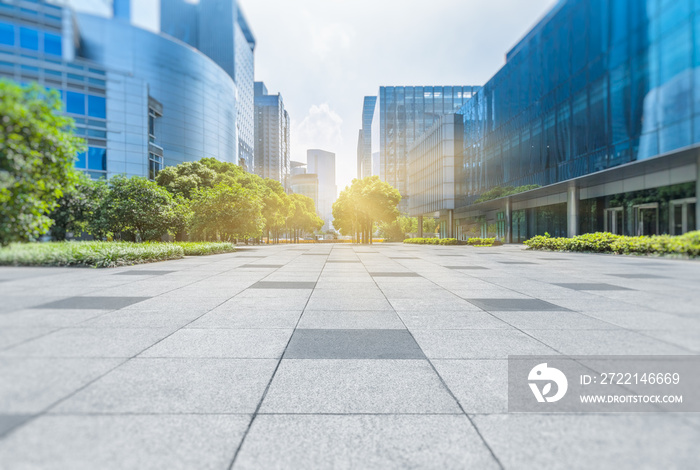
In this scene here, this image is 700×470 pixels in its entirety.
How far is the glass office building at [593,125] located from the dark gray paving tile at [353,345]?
4488mm

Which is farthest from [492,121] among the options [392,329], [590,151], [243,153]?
[243,153]

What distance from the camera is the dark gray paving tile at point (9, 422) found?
1.87 m

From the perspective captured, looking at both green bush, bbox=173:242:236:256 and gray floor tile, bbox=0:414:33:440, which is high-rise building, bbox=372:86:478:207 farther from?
gray floor tile, bbox=0:414:33:440

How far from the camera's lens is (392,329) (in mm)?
5375

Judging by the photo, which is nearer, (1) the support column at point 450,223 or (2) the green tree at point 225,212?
(2) the green tree at point 225,212

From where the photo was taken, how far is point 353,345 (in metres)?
4.52

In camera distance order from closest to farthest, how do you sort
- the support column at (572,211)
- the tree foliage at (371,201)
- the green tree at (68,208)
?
1. the green tree at (68,208)
2. the support column at (572,211)
3. the tree foliage at (371,201)

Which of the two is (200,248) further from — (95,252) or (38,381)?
(38,381)

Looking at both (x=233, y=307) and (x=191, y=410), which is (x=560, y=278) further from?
(x=191, y=410)

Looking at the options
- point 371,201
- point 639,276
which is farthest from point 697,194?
point 371,201

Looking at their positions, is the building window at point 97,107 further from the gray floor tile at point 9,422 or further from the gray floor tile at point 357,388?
the gray floor tile at point 357,388

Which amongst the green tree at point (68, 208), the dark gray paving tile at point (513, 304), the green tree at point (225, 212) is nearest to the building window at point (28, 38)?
the green tree at point (68, 208)

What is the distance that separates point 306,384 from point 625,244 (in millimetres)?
16098

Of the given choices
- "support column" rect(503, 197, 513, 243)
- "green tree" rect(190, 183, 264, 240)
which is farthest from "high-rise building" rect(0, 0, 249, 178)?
"support column" rect(503, 197, 513, 243)
